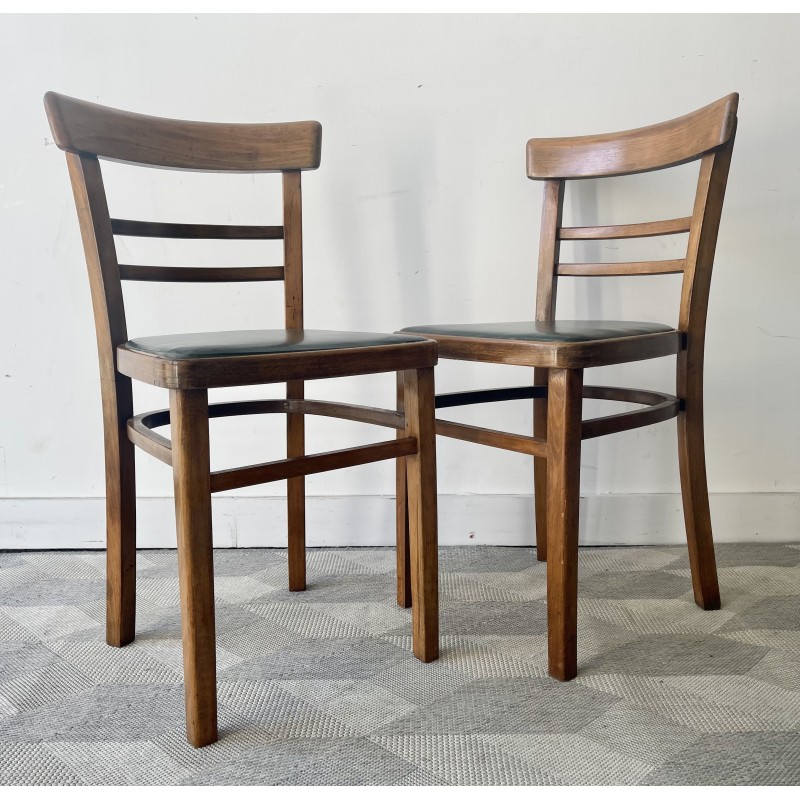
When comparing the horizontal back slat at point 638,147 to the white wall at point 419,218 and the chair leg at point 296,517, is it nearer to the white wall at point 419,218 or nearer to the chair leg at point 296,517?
the white wall at point 419,218

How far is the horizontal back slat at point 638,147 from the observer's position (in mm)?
1195

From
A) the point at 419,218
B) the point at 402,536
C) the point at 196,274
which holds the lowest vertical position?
the point at 402,536

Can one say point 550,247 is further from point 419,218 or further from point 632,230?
point 419,218

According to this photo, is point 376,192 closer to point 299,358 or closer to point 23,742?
point 299,358

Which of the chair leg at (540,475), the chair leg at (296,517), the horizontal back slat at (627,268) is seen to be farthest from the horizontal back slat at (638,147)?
the chair leg at (296,517)

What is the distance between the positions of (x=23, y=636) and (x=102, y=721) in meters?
0.36

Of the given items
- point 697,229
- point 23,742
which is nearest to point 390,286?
point 697,229

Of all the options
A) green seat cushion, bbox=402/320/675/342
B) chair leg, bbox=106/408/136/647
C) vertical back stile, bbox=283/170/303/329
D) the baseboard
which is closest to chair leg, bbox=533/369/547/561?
the baseboard

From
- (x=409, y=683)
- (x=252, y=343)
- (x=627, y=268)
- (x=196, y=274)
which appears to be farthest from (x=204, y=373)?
(x=627, y=268)

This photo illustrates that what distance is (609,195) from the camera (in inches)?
65.9

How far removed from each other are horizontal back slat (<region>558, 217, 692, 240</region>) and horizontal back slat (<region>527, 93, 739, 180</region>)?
3.8 inches

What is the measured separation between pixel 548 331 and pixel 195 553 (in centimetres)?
61

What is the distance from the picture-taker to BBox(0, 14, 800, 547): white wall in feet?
5.32

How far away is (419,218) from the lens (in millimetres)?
1680
